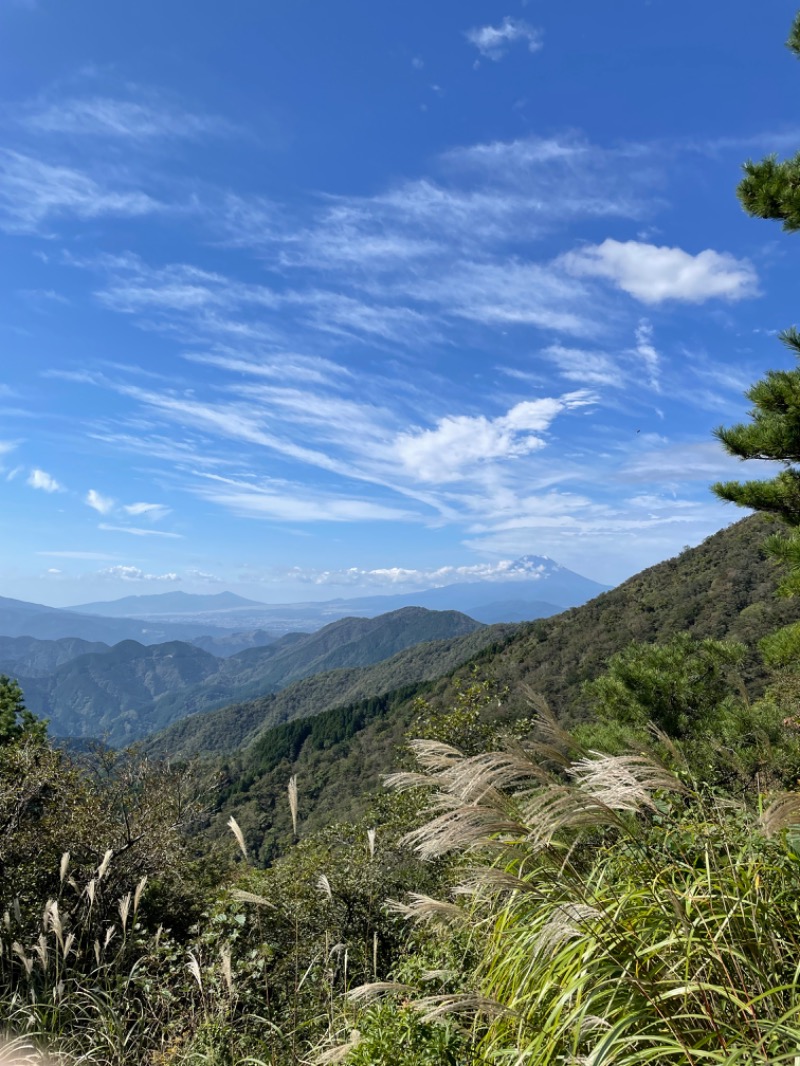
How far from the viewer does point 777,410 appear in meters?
6.90

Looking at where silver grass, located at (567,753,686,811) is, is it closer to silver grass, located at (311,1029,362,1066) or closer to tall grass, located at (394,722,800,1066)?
tall grass, located at (394,722,800,1066)

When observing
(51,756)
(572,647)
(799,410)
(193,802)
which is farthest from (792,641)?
(572,647)

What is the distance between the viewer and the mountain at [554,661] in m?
44.0

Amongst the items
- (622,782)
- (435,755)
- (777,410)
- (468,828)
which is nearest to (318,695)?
(777,410)

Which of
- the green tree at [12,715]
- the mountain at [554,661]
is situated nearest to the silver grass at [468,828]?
the green tree at [12,715]

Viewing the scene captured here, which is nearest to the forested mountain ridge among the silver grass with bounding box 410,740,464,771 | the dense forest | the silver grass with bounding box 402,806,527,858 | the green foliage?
the green foliage

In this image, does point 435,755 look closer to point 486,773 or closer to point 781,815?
point 486,773

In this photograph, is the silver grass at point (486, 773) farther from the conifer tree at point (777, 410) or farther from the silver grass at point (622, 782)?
the conifer tree at point (777, 410)

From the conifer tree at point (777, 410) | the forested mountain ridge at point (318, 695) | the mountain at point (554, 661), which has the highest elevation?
the conifer tree at point (777, 410)

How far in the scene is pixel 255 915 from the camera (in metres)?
5.21

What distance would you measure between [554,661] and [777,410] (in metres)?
55.2

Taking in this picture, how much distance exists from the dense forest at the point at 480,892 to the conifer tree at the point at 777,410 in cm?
3

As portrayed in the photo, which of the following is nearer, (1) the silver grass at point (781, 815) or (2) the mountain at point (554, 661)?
(1) the silver grass at point (781, 815)

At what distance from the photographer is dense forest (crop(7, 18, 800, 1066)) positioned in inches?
70.0
